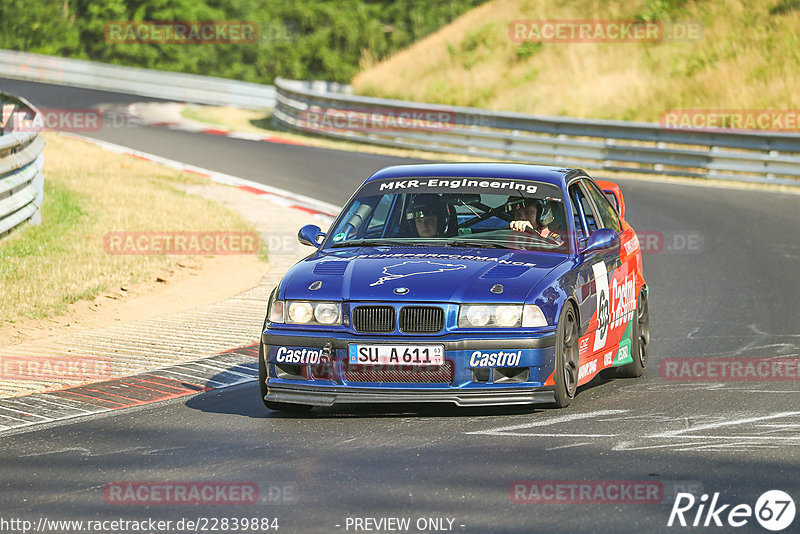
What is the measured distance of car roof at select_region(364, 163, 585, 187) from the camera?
9.11m

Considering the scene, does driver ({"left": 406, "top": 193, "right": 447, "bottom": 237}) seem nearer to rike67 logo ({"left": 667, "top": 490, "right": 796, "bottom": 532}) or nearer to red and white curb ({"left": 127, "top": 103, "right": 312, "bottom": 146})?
rike67 logo ({"left": 667, "top": 490, "right": 796, "bottom": 532})

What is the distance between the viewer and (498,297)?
757 centimetres

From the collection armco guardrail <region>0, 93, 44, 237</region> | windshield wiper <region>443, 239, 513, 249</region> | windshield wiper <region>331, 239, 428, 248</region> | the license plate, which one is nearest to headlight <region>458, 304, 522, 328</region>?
the license plate

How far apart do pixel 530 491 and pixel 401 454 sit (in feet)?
3.29

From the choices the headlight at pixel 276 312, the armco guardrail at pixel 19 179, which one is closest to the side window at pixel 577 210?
the headlight at pixel 276 312

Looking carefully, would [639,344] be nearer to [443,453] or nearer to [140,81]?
[443,453]

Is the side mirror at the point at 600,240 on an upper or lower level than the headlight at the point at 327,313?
upper

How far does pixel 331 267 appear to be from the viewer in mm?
8086

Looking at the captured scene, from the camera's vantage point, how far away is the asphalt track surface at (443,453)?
18.9 ft

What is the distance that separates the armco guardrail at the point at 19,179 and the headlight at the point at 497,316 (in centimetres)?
874

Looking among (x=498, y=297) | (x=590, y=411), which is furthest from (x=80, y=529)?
(x=590, y=411)

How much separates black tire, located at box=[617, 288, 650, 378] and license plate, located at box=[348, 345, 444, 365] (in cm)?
253

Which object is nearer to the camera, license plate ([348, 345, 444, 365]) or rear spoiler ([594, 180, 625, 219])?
license plate ([348, 345, 444, 365])

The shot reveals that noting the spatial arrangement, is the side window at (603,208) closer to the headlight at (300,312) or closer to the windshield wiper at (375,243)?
the windshield wiper at (375,243)
